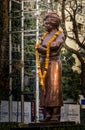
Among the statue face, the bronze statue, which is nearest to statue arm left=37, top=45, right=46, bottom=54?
the bronze statue

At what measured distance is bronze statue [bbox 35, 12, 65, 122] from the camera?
12422 mm

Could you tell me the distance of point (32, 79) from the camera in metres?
28.2

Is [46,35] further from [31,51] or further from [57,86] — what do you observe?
[31,51]

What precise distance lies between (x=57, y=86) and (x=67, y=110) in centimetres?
1888

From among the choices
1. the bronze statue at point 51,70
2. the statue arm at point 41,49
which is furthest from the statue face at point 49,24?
the statue arm at point 41,49

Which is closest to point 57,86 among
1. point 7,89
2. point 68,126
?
Answer: point 68,126

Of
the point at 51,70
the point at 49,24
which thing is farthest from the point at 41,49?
the point at 49,24

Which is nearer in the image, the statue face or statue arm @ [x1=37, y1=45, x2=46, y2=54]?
statue arm @ [x1=37, y1=45, x2=46, y2=54]

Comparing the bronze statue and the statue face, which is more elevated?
the statue face

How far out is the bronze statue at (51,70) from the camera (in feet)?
40.8

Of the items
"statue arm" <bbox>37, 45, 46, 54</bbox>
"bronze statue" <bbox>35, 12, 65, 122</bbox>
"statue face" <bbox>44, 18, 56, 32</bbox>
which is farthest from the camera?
"statue face" <bbox>44, 18, 56, 32</bbox>

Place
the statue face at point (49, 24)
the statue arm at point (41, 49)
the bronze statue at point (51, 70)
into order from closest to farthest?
the bronze statue at point (51, 70) → the statue arm at point (41, 49) → the statue face at point (49, 24)

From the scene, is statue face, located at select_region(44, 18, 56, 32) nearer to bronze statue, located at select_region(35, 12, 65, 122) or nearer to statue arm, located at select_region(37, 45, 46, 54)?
bronze statue, located at select_region(35, 12, 65, 122)

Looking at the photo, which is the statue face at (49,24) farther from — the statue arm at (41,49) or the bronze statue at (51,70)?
the statue arm at (41,49)
